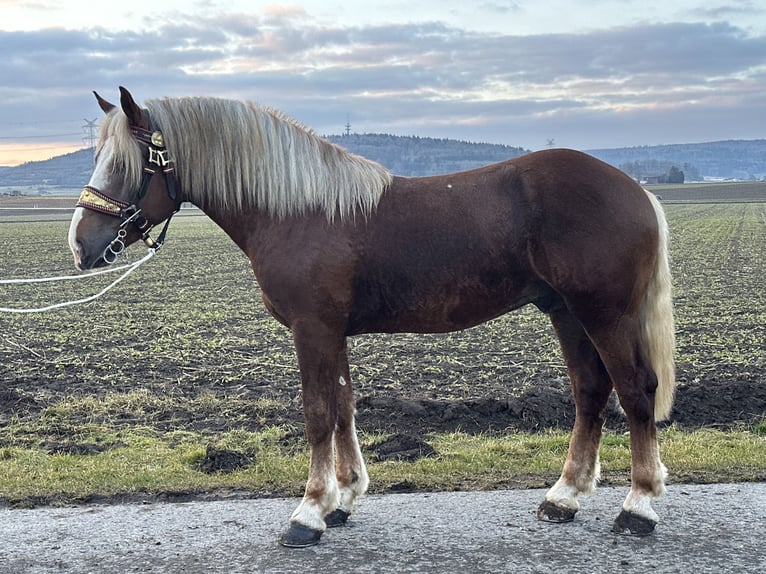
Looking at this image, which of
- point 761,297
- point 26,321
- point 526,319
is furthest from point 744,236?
point 26,321

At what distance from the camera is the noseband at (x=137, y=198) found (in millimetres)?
4125

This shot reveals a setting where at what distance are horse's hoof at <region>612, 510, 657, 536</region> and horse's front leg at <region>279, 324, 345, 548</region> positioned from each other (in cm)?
160

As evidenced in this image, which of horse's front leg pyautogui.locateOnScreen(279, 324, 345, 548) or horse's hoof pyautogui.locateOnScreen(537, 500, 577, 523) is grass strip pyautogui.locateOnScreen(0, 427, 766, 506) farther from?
horse's front leg pyautogui.locateOnScreen(279, 324, 345, 548)

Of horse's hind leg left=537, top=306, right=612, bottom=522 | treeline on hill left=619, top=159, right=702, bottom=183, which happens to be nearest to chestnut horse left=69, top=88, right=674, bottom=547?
horse's hind leg left=537, top=306, right=612, bottom=522

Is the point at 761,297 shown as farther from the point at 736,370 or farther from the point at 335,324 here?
the point at 335,324

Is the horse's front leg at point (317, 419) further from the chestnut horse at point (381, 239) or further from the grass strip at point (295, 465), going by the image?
the grass strip at point (295, 465)

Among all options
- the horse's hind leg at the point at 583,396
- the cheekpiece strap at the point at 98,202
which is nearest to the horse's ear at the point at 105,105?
the cheekpiece strap at the point at 98,202

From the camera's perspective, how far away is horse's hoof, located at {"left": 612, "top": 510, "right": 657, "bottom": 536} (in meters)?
4.09

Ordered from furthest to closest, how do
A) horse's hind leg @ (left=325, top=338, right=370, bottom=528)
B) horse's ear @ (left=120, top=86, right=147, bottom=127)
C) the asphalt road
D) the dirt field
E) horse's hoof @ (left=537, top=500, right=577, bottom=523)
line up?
the dirt field, horse's hind leg @ (left=325, top=338, right=370, bottom=528), horse's hoof @ (left=537, top=500, right=577, bottom=523), horse's ear @ (left=120, top=86, right=147, bottom=127), the asphalt road

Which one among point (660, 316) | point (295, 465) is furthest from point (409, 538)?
point (660, 316)

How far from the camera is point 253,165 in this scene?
14.2 ft

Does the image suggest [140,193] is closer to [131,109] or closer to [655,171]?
[131,109]

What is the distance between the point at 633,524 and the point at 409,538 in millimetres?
1238

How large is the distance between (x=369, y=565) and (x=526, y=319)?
8970 mm
